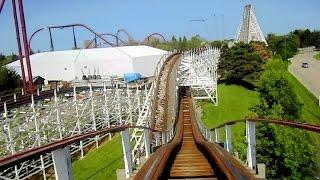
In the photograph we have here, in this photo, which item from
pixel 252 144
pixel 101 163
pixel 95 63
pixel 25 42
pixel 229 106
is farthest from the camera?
pixel 95 63

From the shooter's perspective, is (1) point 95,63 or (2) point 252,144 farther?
(1) point 95,63


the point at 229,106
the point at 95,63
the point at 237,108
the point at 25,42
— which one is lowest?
the point at 237,108

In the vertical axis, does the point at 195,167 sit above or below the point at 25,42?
below

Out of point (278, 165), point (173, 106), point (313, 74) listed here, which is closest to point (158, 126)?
point (173, 106)

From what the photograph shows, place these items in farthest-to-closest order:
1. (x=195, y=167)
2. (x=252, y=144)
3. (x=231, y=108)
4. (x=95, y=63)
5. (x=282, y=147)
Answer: (x=95, y=63) < (x=231, y=108) < (x=282, y=147) < (x=195, y=167) < (x=252, y=144)

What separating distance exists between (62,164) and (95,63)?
56116mm

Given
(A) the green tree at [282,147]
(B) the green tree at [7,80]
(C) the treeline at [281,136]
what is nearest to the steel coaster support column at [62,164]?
(C) the treeline at [281,136]

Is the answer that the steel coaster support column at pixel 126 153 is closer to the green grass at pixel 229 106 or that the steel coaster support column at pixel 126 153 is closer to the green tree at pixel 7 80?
the green grass at pixel 229 106

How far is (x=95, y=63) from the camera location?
58625 mm

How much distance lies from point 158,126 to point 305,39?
127 metres

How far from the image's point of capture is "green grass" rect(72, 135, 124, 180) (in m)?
21.0

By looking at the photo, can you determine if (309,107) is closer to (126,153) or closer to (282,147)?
(282,147)

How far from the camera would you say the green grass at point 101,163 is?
68.8 ft

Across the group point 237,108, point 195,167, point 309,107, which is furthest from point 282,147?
point 309,107
